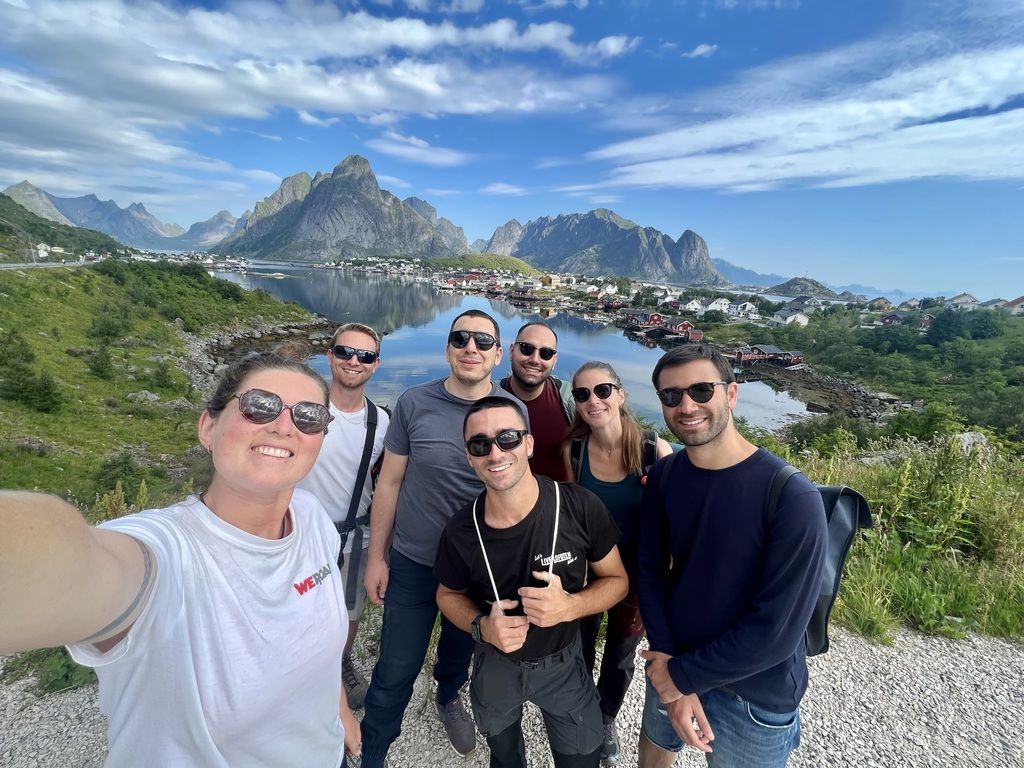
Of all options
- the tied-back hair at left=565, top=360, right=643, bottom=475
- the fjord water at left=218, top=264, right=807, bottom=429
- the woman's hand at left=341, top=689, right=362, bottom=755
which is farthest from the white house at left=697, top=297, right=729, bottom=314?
the woman's hand at left=341, top=689, right=362, bottom=755

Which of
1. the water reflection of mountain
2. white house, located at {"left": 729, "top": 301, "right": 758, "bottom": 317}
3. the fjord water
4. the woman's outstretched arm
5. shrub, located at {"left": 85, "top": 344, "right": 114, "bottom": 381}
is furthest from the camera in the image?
white house, located at {"left": 729, "top": 301, "right": 758, "bottom": 317}

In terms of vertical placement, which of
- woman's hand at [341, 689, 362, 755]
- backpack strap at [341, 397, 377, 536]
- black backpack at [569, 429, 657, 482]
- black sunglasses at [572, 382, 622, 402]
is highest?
black sunglasses at [572, 382, 622, 402]

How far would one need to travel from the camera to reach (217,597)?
3.53 ft

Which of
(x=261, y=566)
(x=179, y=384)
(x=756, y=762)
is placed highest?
(x=261, y=566)

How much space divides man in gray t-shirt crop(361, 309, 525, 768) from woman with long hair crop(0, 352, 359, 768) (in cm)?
76

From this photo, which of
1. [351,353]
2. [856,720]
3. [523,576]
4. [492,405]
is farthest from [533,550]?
[856,720]

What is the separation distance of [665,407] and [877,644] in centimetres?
316

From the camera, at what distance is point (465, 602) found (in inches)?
73.2

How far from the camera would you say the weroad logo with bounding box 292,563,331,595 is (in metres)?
1.30

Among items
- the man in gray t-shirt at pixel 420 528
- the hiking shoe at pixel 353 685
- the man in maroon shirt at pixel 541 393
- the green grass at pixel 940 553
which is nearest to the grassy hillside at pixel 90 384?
the hiking shoe at pixel 353 685

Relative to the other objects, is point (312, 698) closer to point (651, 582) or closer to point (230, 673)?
point (230, 673)

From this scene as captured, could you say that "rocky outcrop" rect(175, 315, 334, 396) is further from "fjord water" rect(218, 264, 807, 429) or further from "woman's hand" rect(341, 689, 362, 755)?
"woman's hand" rect(341, 689, 362, 755)

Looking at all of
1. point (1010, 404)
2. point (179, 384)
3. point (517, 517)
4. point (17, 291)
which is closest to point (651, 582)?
point (517, 517)

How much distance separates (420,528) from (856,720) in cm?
295
